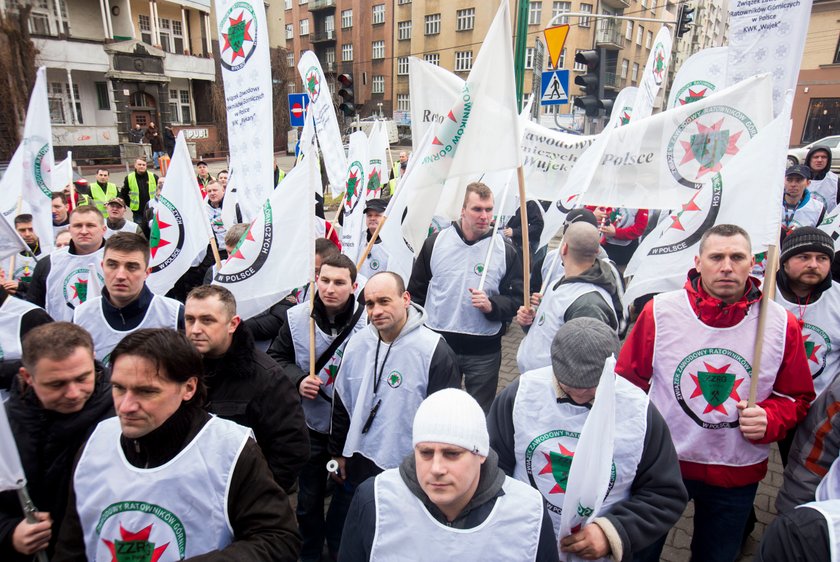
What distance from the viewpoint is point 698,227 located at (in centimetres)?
295

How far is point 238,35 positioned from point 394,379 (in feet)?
11.3

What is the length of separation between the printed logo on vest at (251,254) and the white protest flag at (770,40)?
335 centimetres

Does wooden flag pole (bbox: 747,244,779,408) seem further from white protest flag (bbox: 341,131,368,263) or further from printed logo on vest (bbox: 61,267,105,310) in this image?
printed logo on vest (bbox: 61,267,105,310)

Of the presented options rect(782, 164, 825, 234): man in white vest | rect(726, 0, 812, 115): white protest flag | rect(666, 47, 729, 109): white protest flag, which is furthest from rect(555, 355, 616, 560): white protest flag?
rect(782, 164, 825, 234): man in white vest

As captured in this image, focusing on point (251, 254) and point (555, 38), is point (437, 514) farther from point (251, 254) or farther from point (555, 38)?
point (555, 38)

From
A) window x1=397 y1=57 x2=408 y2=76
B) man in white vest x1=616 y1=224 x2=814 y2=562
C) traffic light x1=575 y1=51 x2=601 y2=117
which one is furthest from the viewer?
window x1=397 y1=57 x2=408 y2=76

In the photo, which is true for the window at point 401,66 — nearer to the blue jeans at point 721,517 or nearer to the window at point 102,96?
the window at point 102,96

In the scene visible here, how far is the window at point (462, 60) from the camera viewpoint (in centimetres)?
4294

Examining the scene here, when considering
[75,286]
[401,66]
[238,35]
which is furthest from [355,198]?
[401,66]

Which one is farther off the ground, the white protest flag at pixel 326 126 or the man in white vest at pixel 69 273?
the white protest flag at pixel 326 126

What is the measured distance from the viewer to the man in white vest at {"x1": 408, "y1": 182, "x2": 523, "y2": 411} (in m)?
4.20

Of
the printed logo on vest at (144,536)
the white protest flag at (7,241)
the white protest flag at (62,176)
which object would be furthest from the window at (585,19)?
the printed logo on vest at (144,536)

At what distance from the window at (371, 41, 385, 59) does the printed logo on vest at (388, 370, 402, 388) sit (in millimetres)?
49568

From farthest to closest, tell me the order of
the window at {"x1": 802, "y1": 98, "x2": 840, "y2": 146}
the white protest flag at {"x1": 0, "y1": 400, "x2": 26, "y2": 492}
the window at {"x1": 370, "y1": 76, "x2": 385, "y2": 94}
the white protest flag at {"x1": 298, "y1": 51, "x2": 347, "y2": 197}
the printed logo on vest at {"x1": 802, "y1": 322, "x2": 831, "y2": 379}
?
the window at {"x1": 370, "y1": 76, "x2": 385, "y2": 94}, the window at {"x1": 802, "y1": 98, "x2": 840, "y2": 146}, the white protest flag at {"x1": 298, "y1": 51, "x2": 347, "y2": 197}, the printed logo on vest at {"x1": 802, "y1": 322, "x2": 831, "y2": 379}, the white protest flag at {"x1": 0, "y1": 400, "x2": 26, "y2": 492}
